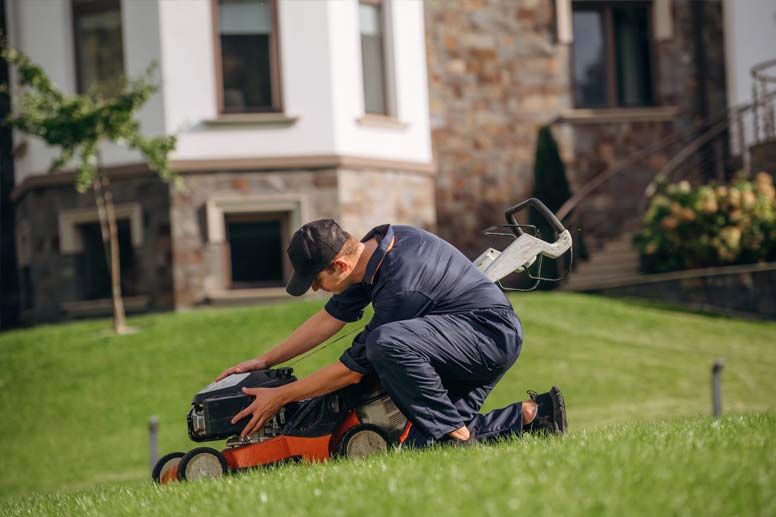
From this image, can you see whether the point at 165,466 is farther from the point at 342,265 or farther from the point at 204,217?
the point at 204,217

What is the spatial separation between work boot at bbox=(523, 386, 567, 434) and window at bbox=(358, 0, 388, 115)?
12569 mm

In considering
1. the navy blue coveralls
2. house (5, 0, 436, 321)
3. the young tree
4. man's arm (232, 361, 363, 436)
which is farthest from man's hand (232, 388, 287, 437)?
house (5, 0, 436, 321)

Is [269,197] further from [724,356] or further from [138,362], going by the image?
[724,356]

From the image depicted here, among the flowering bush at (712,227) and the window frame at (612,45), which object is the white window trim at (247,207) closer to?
the flowering bush at (712,227)

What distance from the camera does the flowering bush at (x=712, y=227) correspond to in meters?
15.9

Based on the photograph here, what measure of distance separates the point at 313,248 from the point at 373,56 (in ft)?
42.5

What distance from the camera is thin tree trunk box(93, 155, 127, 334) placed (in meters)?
14.9

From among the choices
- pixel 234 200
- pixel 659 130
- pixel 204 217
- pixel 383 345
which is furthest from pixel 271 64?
pixel 383 345

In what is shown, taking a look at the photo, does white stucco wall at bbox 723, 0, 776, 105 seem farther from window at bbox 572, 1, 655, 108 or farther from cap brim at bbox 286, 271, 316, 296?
cap brim at bbox 286, 271, 316, 296

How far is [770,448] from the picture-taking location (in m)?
4.24

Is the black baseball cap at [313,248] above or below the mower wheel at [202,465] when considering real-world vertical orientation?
above

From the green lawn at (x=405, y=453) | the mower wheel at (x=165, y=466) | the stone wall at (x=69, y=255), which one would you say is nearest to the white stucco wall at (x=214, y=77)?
the stone wall at (x=69, y=255)

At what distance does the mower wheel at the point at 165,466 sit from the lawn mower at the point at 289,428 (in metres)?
0.06

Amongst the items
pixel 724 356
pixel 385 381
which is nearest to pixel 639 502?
pixel 385 381
